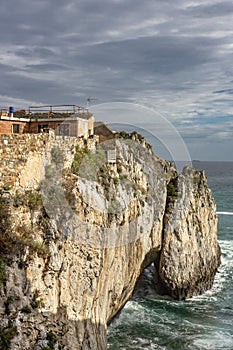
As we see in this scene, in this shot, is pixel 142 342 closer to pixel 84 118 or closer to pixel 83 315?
pixel 83 315

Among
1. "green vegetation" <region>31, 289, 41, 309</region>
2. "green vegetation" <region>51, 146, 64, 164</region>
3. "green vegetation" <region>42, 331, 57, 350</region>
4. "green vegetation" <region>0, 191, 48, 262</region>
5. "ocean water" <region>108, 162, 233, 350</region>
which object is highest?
"green vegetation" <region>51, 146, 64, 164</region>

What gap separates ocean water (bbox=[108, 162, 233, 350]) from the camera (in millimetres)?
30328

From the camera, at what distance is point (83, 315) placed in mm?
23141

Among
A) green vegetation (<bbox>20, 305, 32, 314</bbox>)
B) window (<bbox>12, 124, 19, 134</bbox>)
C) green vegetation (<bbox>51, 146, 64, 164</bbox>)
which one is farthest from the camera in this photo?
window (<bbox>12, 124, 19, 134</bbox>)

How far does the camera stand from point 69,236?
22562 mm

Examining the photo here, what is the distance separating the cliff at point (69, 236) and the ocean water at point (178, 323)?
8.16 feet

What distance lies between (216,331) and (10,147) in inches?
860

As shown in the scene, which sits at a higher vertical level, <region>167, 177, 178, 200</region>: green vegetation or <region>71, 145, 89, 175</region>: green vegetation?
<region>71, 145, 89, 175</region>: green vegetation

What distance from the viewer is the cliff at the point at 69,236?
1953cm

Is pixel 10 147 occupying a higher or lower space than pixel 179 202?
Answer: higher

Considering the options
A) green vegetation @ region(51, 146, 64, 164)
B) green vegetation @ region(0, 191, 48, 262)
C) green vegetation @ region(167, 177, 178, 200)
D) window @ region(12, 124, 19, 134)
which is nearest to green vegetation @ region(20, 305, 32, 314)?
green vegetation @ region(0, 191, 48, 262)

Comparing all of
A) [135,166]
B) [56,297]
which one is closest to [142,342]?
[56,297]

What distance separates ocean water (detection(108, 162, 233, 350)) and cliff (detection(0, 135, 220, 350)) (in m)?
2.49

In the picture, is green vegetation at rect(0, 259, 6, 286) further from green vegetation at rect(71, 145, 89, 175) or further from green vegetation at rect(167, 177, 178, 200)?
green vegetation at rect(167, 177, 178, 200)
